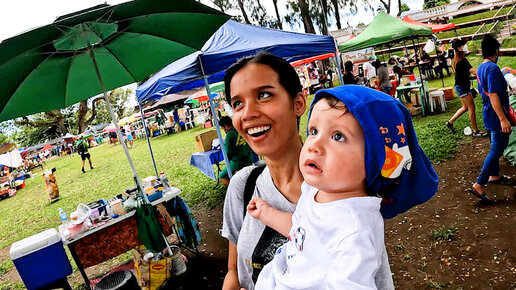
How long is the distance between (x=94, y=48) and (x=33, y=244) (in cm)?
250

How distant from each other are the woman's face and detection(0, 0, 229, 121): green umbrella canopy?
1363 mm

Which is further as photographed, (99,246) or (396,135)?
(99,246)

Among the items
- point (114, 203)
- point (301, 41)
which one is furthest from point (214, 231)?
point (301, 41)

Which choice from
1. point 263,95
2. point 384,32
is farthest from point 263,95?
point 384,32

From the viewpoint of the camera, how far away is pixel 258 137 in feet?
3.83

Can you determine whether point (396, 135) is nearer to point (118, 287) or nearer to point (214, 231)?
point (118, 287)

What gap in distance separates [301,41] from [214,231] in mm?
4073

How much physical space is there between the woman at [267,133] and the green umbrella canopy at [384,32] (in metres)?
9.46

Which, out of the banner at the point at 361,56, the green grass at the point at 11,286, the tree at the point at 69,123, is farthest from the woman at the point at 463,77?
the tree at the point at 69,123

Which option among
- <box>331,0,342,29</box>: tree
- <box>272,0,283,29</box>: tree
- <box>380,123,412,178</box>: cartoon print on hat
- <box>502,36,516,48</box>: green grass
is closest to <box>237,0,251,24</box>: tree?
<box>272,0,283,29</box>: tree

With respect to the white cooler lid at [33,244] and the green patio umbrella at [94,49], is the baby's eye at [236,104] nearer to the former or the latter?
the green patio umbrella at [94,49]

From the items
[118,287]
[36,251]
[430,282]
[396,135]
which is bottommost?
[430,282]

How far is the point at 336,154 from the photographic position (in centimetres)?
88

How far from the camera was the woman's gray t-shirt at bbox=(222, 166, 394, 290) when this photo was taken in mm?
1215
